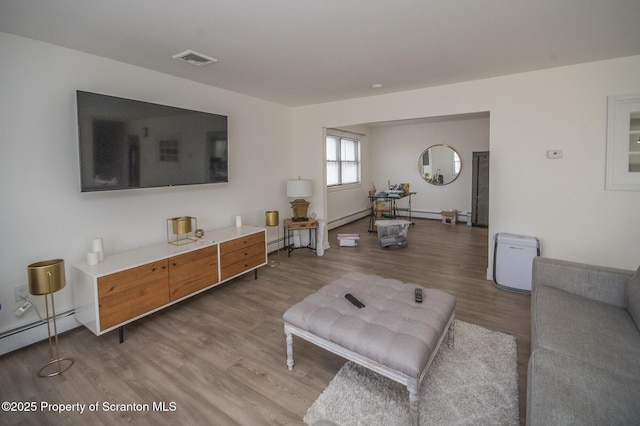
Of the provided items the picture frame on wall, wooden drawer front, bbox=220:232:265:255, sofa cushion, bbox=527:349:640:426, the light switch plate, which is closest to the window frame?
wooden drawer front, bbox=220:232:265:255

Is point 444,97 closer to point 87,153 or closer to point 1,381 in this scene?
point 87,153

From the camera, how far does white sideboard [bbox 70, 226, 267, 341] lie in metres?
2.37

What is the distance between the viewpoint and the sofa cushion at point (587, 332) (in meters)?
1.47

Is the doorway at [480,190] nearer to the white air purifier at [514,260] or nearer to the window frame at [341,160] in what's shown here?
the window frame at [341,160]

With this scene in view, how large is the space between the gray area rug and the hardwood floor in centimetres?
9

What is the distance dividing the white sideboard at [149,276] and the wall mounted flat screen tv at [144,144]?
67 cm

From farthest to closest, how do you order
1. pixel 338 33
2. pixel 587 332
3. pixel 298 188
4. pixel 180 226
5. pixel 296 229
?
pixel 296 229 < pixel 298 188 < pixel 180 226 < pixel 338 33 < pixel 587 332

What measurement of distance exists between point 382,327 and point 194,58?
9.11ft

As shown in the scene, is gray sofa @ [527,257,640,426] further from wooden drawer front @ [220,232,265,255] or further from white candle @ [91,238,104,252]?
white candle @ [91,238,104,252]

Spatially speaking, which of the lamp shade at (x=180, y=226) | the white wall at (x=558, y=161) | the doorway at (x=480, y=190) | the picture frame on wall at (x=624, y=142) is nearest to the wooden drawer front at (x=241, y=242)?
the lamp shade at (x=180, y=226)

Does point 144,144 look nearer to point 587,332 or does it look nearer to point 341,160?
point 587,332

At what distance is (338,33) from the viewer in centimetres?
238

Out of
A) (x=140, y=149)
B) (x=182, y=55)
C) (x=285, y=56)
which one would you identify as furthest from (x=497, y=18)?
(x=140, y=149)

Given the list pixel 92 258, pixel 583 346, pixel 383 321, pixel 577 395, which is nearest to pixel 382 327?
pixel 383 321
